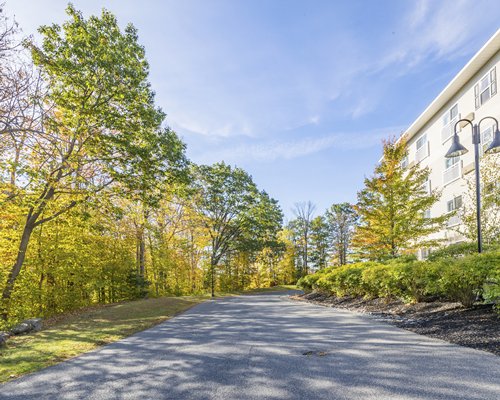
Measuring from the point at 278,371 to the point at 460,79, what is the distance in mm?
20838

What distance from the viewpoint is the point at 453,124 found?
20078mm

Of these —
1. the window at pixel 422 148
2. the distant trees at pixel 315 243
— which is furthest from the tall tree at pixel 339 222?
the window at pixel 422 148

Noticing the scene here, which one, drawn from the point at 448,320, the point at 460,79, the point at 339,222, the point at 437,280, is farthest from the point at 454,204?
the point at 339,222

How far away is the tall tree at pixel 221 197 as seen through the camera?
2727 cm

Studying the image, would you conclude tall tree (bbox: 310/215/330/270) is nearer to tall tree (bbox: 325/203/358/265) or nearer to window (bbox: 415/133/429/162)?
tall tree (bbox: 325/203/358/265)

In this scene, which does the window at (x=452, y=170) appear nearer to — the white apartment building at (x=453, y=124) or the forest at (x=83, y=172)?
the white apartment building at (x=453, y=124)

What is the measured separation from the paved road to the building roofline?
15824mm

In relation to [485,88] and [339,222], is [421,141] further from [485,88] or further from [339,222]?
[339,222]

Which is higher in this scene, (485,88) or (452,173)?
(485,88)

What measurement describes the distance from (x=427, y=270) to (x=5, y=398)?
28.8ft

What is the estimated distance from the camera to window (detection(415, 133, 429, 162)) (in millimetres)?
24295

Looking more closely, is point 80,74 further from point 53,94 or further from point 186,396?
point 186,396

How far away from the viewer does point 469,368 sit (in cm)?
404

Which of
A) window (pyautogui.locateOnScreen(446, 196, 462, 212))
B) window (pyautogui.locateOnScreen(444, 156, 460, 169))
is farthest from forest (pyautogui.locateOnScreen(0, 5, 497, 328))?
window (pyautogui.locateOnScreen(444, 156, 460, 169))
